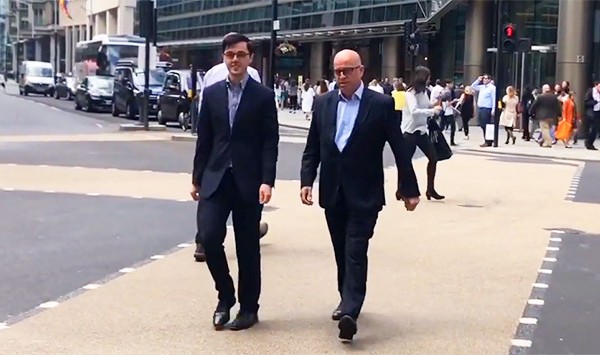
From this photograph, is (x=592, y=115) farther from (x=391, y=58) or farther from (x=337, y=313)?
(x=337, y=313)

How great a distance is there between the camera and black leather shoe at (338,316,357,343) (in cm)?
652

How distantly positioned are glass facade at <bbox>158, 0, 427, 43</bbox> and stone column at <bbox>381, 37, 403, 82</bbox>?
1.20 meters

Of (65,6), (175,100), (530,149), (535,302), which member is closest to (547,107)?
(530,149)

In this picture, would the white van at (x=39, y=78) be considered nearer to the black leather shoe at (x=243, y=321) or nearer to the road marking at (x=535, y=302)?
the road marking at (x=535, y=302)

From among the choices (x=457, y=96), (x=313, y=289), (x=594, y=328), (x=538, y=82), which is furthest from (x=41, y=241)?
(x=538, y=82)

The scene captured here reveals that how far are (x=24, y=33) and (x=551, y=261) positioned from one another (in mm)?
136698

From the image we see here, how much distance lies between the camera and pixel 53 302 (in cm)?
778

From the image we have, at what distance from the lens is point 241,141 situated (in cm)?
691

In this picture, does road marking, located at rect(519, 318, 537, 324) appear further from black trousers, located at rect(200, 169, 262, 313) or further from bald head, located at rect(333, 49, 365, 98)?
bald head, located at rect(333, 49, 365, 98)

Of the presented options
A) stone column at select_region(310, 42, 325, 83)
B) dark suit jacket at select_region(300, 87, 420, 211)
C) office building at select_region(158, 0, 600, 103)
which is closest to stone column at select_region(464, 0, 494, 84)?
office building at select_region(158, 0, 600, 103)

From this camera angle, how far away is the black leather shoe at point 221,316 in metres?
6.95

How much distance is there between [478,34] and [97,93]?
612 inches

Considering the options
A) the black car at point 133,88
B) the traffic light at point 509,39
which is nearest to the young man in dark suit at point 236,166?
the traffic light at point 509,39

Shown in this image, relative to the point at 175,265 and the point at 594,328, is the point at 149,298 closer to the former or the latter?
the point at 175,265
